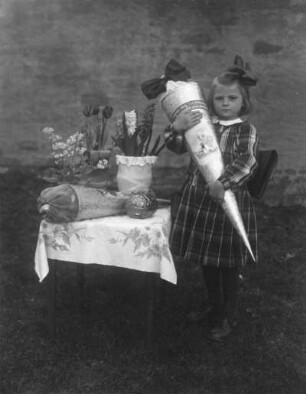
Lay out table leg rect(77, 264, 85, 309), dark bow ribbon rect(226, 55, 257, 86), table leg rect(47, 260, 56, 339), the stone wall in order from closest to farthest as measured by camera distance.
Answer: dark bow ribbon rect(226, 55, 257, 86), table leg rect(47, 260, 56, 339), table leg rect(77, 264, 85, 309), the stone wall

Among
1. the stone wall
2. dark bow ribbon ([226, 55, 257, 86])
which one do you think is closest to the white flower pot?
dark bow ribbon ([226, 55, 257, 86])

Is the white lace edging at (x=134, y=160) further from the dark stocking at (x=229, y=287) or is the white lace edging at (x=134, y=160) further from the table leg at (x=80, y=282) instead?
the table leg at (x=80, y=282)

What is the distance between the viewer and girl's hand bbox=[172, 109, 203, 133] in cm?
278

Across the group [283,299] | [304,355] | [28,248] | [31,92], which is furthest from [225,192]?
[31,92]

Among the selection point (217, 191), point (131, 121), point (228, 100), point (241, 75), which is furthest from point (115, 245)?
point (241, 75)

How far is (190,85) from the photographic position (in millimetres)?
2834

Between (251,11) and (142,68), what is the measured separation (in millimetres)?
1486

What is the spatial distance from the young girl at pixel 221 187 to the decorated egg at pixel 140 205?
0.68ft

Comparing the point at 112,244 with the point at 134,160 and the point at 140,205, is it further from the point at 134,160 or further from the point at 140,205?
the point at 134,160

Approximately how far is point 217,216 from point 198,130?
52 cm

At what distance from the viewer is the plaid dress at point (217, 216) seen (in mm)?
2867

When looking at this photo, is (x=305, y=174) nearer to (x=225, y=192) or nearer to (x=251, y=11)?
(x=251, y=11)

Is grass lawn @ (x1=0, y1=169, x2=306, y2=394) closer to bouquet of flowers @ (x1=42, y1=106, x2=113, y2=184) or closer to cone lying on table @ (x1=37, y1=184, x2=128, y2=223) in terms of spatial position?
cone lying on table @ (x1=37, y1=184, x2=128, y2=223)

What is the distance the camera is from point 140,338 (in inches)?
123
